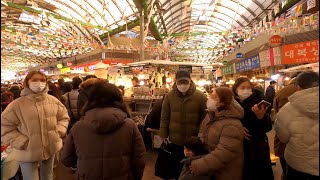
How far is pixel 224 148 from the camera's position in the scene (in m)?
2.30

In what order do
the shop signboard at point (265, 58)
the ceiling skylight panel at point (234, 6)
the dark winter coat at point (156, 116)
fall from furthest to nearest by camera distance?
the ceiling skylight panel at point (234, 6) < the shop signboard at point (265, 58) < the dark winter coat at point (156, 116)

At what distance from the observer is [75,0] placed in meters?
13.3

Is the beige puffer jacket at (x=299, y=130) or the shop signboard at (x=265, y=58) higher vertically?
the shop signboard at (x=265, y=58)

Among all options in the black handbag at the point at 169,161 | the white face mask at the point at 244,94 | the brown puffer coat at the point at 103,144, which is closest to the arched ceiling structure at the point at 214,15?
the black handbag at the point at 169,161

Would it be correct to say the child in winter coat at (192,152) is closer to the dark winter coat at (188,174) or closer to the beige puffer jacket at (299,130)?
the dark winter coat at (188,174)

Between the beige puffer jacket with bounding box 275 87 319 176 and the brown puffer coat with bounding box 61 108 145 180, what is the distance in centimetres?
129

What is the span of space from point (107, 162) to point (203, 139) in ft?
3.32

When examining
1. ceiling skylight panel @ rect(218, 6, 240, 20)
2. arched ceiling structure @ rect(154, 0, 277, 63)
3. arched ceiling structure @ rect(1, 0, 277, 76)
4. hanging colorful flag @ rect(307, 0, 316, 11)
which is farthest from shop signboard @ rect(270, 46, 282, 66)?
ceiling skylight panel @ rect(218, 6, 240, 20)

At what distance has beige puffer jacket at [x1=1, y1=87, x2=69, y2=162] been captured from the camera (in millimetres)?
2805

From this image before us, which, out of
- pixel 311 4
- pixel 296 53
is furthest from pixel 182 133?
pixel 296 53

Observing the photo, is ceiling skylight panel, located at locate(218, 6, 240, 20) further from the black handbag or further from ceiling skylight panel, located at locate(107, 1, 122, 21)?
the black handbag

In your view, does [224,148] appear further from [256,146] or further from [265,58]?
[265,58]

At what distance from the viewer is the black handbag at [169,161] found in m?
3.65

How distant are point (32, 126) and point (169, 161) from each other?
5.94ft
